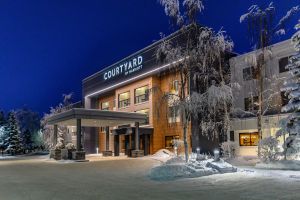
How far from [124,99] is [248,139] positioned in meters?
18.6

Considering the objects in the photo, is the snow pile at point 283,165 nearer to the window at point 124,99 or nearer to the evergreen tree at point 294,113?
the evergreen tree at point 294,113

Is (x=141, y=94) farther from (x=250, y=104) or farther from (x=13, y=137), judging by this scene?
(x=13, y=137)

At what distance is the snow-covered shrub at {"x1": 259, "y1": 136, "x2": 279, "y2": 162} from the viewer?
18.1 m

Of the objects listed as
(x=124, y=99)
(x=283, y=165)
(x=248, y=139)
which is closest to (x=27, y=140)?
(x=124, y=99)

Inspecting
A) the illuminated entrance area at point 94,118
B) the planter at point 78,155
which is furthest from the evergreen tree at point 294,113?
the illuminated entrance area at point 94,118

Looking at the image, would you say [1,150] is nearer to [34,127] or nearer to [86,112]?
[34,127]

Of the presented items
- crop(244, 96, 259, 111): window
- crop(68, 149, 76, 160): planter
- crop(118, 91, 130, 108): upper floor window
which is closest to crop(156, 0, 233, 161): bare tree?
crop(244, 96, 259, 111): window

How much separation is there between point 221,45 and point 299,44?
440 centimetres

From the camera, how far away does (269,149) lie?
18.8 m

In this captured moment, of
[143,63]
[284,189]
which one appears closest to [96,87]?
[143,63]

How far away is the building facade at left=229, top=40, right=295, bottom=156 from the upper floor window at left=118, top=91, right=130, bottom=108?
16082 mm

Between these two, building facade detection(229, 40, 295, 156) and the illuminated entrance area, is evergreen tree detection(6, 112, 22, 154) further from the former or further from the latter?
building facade detection(229, 40, 295, 156)

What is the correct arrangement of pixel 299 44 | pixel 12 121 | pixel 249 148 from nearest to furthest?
pixel 299 44
pixel 249 148
pixel 12 121

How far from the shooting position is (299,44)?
57.1 ft
